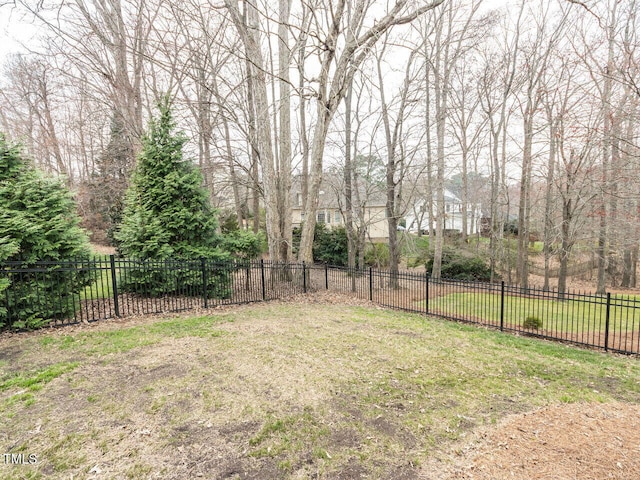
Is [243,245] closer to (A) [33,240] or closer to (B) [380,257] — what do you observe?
(A) [33,240]

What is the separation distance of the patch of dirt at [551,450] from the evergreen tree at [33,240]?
6.97m

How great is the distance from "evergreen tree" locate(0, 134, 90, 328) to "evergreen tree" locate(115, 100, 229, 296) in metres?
1.76

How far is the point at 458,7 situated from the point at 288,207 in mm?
11198

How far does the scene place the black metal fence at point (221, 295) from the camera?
6.00 meters

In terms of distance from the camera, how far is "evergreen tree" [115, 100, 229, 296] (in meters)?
8.26

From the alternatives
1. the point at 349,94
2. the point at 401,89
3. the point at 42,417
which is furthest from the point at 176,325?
the point at 349,94

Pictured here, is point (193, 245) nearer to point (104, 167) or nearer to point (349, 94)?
point (349, 94)

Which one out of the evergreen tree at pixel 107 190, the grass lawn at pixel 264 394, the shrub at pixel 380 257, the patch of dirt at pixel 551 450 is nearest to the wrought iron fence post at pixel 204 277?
the grass lawn at pixel 264 394

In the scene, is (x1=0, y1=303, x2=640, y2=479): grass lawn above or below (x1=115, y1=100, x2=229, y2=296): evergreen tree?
below

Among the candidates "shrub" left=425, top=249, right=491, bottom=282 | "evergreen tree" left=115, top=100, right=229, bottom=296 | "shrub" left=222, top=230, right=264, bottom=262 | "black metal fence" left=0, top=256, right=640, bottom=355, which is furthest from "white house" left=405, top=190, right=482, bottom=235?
"evergreen tree" left=115, top=100, right=229, bottom=296

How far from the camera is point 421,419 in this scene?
3.33 meters

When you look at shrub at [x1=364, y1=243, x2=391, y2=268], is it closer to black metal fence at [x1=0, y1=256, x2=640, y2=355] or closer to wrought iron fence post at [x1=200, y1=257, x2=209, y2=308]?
black metal fence at [x1=0, y1=256, x2=640, y2=355]

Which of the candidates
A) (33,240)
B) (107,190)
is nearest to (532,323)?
(33,240)

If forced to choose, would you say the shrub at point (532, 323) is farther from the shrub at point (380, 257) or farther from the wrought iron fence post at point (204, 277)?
the shrub at point (380, 257)
